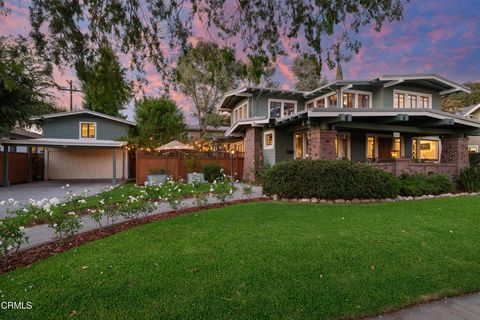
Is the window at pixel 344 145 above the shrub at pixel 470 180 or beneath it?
above

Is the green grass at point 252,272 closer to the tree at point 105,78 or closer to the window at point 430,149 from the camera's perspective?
the tree at point 105,78

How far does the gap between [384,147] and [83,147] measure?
1961 cm

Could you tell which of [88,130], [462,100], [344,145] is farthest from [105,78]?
[462,100]

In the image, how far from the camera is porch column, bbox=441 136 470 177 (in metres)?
12.7

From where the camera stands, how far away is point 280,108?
1703 centimetres

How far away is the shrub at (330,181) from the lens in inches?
345

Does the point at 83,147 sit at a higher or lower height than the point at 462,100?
lower

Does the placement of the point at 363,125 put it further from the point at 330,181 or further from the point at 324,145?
the point at 330,181

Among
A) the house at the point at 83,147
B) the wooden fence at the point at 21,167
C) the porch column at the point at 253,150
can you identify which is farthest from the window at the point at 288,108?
the wooden fence at the point at 21,167

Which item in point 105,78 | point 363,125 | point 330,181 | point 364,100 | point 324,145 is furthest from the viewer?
point 364,100

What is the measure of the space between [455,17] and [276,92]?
10.1 m

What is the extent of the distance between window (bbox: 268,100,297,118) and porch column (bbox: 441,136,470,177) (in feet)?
27.6

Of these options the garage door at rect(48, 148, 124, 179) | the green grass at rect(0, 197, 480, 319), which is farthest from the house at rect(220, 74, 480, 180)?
the garage door at rect(48, 148, 124, 179)

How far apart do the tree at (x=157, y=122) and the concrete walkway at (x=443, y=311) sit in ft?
59.4
